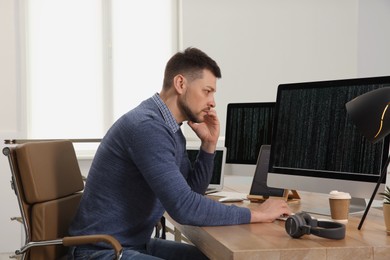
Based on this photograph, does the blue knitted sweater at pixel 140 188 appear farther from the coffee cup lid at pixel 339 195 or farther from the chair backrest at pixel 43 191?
the coffee cup lid at pixel 339 195

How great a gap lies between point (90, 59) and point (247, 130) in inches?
105

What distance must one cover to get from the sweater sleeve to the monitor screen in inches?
47.4

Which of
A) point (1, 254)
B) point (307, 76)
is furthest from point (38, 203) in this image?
point (307, 76)

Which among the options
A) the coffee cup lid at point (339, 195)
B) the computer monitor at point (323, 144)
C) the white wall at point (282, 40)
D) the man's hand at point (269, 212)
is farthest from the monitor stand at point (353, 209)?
the white wall at point (282, 40)

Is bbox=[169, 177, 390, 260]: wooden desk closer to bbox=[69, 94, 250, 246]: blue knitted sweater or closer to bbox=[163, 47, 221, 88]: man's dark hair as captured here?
bbox=[69, 94, 250, 246]: blue knitted sweater

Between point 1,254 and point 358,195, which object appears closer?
point 358,195

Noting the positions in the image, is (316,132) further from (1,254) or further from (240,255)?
(1,254)

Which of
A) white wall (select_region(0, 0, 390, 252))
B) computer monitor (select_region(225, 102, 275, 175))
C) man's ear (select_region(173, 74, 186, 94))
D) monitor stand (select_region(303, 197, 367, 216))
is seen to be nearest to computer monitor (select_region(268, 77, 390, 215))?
monitor stand (select_region(303, 197, 367, 216))

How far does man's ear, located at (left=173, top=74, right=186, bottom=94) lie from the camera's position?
1921mm

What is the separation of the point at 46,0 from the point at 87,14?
37 centimetres

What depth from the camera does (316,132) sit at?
2.06 meters

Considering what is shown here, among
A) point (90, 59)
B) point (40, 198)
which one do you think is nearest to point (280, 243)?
point (40, 198)

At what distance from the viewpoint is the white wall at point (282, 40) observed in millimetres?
5406

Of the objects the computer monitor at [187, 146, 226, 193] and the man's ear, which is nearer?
the man's ear
